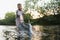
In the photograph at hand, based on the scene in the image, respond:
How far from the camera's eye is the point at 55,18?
2630 centimetres

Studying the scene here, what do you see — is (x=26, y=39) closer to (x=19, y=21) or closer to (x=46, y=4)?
(x=19, y=21)

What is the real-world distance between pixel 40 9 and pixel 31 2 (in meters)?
1.44

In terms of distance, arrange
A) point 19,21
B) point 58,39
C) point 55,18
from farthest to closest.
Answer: point 55,18
point 58,39
point 19,21

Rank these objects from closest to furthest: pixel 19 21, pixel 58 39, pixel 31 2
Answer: pixel 19 21 < pixel 58 39 < pixel 31 2

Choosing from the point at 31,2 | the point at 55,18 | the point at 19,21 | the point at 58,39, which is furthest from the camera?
the point at 31,2

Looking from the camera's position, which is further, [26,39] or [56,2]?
[56,2]

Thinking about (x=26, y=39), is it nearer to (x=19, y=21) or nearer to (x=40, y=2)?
(x=19, y=21)

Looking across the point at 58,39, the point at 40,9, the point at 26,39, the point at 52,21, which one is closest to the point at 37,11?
the point at 40,9

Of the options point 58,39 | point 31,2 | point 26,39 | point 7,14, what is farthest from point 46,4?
point 26,39

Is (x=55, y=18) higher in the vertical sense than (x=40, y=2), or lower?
lower

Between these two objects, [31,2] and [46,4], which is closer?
[46,4]

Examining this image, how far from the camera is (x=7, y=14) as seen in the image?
26812 millimetres

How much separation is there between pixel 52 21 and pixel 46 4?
73.7 inches

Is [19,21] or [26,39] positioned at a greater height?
[19,21]
